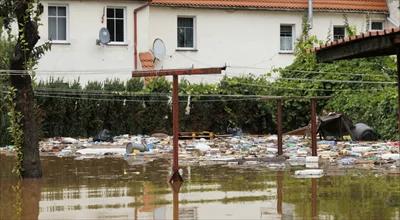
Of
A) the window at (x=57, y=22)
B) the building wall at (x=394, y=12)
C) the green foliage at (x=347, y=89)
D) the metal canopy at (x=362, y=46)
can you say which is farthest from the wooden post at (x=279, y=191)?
the building wall at (x=394, y=12)

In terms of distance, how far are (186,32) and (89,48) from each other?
195 inches

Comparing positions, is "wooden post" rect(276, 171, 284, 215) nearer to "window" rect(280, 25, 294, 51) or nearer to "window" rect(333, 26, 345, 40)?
"window" rect(280, 25, 294, 51)

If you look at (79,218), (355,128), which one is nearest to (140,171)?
(79,218)

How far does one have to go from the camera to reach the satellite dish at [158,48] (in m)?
38.2

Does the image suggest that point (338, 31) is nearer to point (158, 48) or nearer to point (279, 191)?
point (158, 48)

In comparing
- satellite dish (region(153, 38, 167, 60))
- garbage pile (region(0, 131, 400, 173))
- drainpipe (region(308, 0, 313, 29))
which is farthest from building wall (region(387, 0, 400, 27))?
satellite dish (region(153, 38, 167, 60))

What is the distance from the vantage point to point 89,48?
124ft

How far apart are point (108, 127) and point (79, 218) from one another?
75.1 ft

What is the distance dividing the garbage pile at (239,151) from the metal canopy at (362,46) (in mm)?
6265

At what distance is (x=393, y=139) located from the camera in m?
31.3

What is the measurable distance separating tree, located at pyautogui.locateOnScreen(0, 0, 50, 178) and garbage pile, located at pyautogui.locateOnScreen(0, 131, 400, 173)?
4.88 m

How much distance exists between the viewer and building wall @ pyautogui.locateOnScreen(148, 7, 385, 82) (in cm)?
3972

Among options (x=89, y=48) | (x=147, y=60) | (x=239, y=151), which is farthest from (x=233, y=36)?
(x=239, y=151)

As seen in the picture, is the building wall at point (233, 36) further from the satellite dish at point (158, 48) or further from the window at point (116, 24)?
the window at point (116, 24)
